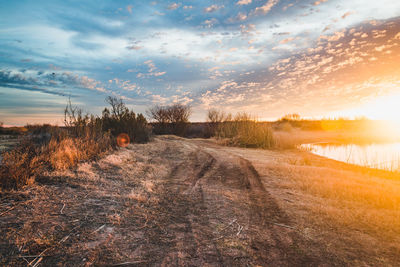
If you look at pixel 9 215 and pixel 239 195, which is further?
pixel 239 195

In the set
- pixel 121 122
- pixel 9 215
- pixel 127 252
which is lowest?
pixel 127 252

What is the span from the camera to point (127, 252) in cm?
223

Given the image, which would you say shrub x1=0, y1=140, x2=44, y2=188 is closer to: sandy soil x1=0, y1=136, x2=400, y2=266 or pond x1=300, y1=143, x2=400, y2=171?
sandy soil x1=0, y1=136, x2=400, y2=266

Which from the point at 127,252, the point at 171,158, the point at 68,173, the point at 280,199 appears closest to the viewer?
the point at 127,252

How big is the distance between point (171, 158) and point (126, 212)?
4958mm

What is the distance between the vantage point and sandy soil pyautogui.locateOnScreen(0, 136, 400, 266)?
2152mm

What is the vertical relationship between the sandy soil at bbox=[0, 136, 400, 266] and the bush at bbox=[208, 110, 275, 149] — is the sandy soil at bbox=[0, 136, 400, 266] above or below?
below

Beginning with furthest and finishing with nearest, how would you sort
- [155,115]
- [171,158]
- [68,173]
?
[155,115], [171,158], [68,173]

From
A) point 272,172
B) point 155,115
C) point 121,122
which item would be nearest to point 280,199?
point 272,172

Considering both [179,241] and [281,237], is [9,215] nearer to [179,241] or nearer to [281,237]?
[179,241]

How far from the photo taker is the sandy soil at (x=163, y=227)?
2152 millimetres

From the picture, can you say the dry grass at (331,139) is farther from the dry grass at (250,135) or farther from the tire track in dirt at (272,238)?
the tire track in dirt at (272,238)

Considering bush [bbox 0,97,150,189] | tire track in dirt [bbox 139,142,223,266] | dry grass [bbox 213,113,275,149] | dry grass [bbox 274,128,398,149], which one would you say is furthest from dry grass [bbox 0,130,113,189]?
dry grass [bbox 274,128,398,149]

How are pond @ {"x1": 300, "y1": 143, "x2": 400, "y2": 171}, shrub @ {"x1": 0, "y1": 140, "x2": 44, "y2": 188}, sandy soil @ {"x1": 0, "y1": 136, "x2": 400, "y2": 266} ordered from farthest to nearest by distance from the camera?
pond @ {"x1": 300, "y1": 143, "x2": 400, "y2": 171}
shrub @ {"x1": 0, "y1": 140, "x2": 44, "y2": 188}
sandy soil @ {"x1": 0, "y1": 136, "x2": 400, "y2": 266}
